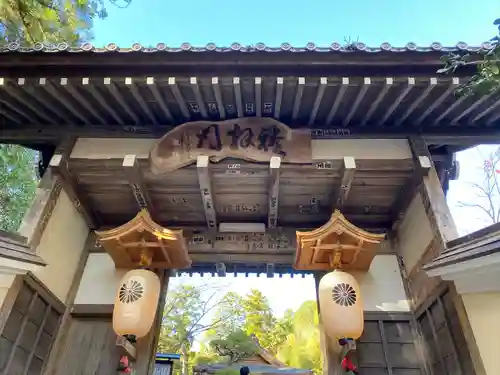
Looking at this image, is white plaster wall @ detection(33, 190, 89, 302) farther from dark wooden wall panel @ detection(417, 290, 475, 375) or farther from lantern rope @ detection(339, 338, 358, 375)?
dark wooden wall panel @ detection(417, 290, 475, 375)

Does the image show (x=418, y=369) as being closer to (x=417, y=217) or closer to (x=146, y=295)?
(x=417, y=217)

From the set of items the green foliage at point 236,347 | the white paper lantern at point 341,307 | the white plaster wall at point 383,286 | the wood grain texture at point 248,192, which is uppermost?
the green foliage at point 236,347

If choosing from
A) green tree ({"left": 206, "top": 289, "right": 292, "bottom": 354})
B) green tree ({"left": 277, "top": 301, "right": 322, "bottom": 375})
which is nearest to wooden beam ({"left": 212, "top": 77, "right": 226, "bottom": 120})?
green tree ({"left": 277, "top": 301, "right": 322, "bottom": 375})

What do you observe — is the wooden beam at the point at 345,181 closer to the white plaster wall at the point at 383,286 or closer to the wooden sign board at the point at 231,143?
the wooden sign board at the point at 231,143

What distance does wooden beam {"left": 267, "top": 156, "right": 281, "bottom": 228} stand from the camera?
4618 millimetres

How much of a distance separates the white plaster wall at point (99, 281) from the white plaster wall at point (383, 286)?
336 cm

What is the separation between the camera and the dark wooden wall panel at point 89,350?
4.60m

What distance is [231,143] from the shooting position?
189 inches

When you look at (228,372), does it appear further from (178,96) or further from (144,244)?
(178,96)

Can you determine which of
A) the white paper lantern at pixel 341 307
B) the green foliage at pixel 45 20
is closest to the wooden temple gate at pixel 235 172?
the white paper lantern at pixel 341 307

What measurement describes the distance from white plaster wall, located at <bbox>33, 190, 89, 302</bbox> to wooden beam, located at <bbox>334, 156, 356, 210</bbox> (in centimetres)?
366

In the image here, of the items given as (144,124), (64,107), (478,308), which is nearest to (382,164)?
(478,308)

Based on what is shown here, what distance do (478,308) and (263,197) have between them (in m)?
2.84

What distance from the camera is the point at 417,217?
4.88 m
